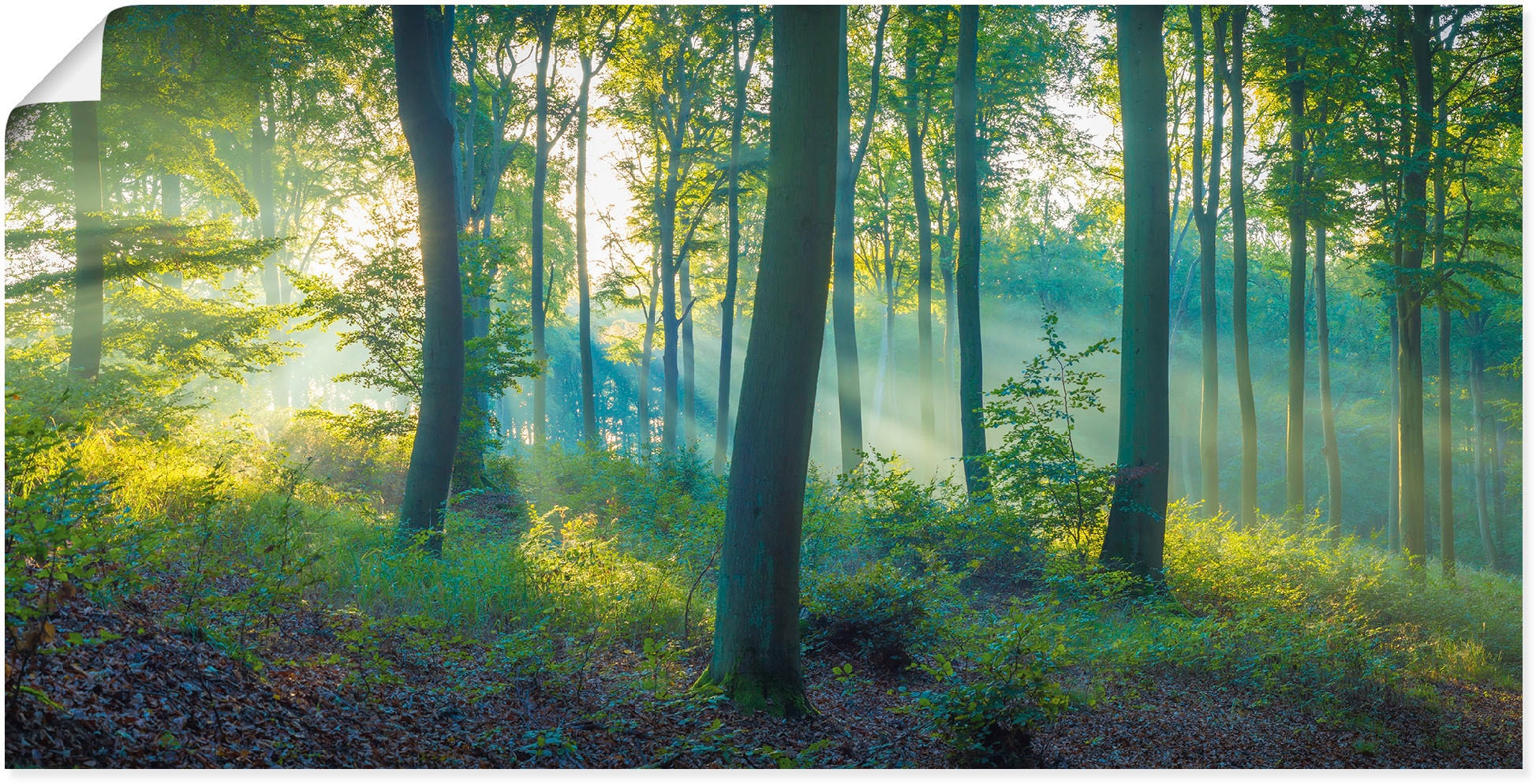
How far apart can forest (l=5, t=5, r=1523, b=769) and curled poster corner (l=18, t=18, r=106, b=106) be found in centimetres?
33

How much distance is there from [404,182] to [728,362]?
9.03 m

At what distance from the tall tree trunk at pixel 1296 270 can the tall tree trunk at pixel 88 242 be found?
15.0 metres

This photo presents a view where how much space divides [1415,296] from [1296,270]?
2.94 meters

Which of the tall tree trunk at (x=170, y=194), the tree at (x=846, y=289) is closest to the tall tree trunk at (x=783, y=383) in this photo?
the tree at (x=846, y=289)

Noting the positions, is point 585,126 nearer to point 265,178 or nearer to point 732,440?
point 265,178

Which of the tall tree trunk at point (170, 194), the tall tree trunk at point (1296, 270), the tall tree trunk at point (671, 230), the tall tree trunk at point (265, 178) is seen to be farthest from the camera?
the tall tree trunk at point (671, 230)

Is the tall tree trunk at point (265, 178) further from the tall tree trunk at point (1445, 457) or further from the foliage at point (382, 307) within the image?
the tall tree trunk at point (1445, 457)

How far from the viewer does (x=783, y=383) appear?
466 centimetres

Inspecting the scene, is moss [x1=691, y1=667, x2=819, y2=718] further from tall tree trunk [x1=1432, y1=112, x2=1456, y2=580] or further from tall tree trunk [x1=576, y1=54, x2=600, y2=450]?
tall tree trunk [x1=576, y1=54, x2=600, y2=450]

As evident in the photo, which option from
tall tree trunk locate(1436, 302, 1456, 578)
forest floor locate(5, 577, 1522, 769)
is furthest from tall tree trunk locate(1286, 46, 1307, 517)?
forest floor locate(5, 577, 1522, 769)

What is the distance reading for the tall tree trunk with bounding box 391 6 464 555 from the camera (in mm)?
7461

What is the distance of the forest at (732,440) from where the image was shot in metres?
4.21

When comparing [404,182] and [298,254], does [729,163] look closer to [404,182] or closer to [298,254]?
[404,182]

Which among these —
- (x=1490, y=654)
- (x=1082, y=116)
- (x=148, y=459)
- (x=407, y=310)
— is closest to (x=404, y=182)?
(x=407, y=310)
